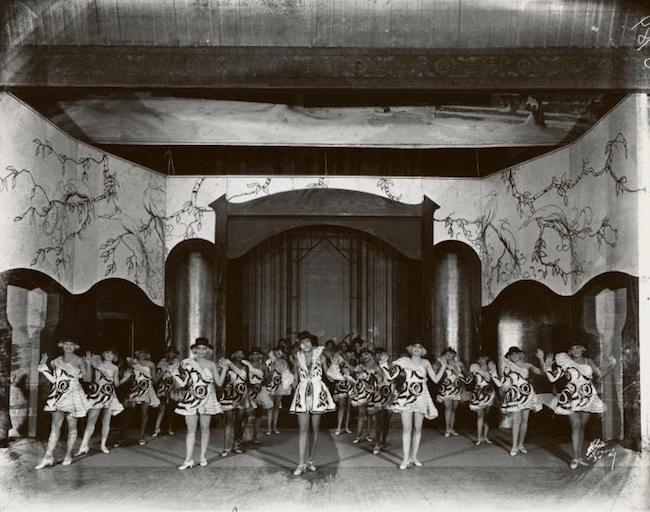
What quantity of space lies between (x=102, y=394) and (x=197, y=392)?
74.2 inches

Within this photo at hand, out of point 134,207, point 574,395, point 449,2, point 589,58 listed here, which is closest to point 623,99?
point 589,58

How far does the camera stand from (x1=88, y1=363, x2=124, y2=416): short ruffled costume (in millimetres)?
10016

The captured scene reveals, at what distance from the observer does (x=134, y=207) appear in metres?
13.2

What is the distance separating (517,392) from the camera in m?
9.94

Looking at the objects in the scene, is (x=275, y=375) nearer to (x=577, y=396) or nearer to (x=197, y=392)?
(x=197, y=392)

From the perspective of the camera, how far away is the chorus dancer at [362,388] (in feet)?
35.7

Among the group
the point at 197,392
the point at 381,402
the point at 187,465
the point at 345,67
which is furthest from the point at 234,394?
the point at 345,67

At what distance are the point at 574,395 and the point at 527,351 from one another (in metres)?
3.96

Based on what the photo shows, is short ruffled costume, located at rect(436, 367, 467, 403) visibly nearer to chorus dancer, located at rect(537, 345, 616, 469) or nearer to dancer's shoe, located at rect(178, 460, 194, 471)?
chorus dancer, located at rect(537, 345, 616, 469)

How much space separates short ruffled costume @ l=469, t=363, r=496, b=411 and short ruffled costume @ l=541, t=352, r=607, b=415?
6.34 feet

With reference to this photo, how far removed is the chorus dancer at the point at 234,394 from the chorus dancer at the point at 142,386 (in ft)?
5.20

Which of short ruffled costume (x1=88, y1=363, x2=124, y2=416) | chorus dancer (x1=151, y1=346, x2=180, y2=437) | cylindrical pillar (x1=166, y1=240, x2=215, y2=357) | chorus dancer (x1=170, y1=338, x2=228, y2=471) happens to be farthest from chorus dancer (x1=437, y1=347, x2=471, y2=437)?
short ruffled costume (x1=88, y1=363, x2=124, y2=416)

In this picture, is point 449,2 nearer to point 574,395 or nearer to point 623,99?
point 623,99
